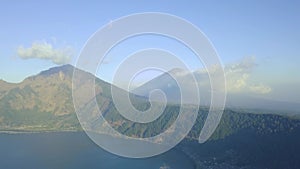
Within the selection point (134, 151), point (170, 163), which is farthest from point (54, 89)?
point (170, 163)

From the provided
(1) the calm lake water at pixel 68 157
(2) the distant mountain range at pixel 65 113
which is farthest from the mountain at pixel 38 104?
(1) the calm lake water at pixel 68 157

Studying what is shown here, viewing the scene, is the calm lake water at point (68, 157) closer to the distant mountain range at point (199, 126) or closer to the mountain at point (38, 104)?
the distant mountain range at point (199, 126)

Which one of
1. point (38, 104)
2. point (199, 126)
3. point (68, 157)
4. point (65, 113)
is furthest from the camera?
point (38, 104)

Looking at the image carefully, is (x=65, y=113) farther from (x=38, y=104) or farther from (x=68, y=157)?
(x=68, y=157)

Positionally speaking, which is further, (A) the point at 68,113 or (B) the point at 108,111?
(A) the point at 68,113

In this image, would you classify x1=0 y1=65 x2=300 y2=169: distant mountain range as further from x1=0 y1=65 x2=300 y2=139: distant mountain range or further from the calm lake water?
the calm lake water

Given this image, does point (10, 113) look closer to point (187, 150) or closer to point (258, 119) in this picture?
point (187, 150)

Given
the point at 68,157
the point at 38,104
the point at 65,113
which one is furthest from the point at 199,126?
the point at 38,104

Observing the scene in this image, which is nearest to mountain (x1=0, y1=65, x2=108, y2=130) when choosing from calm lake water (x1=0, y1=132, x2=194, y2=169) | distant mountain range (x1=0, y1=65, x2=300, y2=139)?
distant mountain range (x1=0, y1=65, x2=300, y2=139)
